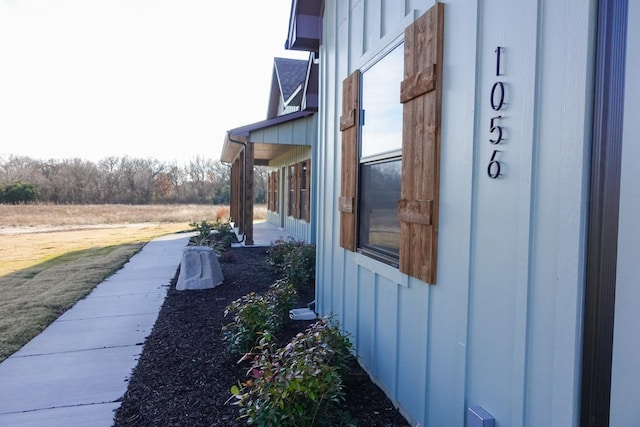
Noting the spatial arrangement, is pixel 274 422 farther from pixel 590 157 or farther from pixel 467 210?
pixel 590 157

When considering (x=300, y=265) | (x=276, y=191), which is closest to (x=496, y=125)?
(x=300, y=265)

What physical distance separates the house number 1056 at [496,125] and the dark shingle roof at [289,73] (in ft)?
44.8

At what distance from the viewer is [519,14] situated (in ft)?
5.90

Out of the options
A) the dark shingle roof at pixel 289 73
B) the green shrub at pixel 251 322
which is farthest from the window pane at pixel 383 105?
the dark shingle roof at pixel 289 73

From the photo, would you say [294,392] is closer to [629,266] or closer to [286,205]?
[629,266]

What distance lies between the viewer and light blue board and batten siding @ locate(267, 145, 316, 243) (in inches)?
403

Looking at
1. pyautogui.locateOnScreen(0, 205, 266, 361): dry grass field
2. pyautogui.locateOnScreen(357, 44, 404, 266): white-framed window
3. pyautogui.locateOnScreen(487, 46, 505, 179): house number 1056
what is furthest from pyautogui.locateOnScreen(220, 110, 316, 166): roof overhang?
pyautogui.locateOnScreen(487, 46, 505, 179): house number 1056

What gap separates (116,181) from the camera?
141 feet

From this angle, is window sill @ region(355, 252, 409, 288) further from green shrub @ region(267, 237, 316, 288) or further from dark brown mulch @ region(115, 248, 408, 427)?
green shrub @ region(267, 237, 316, 288)

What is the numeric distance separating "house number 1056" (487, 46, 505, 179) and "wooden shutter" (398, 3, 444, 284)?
1.45ft

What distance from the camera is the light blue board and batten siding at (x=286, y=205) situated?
10245 mm

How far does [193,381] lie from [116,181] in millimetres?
44240

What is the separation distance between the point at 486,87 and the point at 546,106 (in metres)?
0.41

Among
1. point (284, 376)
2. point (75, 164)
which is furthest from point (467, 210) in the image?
point (75, 164)
